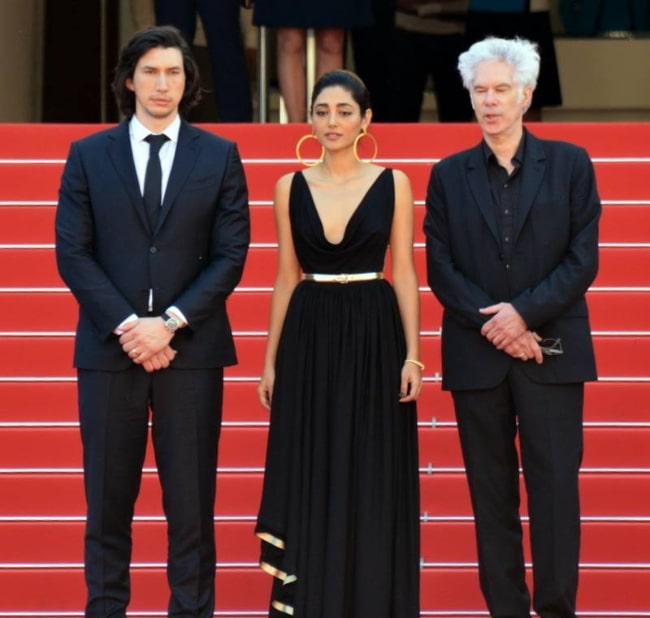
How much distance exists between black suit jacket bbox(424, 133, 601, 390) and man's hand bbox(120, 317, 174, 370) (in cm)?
80

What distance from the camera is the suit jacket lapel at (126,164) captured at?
4992mm

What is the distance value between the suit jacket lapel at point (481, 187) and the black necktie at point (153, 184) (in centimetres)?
89

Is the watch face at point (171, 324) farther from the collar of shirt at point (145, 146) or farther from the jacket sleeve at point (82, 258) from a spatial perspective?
the collar of shirt at point (145, 146)

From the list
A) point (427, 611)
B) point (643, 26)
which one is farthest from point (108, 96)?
point (427, 611)

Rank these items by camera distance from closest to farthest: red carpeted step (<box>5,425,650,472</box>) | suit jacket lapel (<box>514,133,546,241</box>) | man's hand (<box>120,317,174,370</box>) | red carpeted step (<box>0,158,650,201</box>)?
man's hand (<box>120,317,174,370</box>)
suit jacket lapel (<box>514,133,546,241</box>)
red carpeted step (<box>5,425,650,472</box>)
red carpeted step (<box>0,158,650,201</box>)

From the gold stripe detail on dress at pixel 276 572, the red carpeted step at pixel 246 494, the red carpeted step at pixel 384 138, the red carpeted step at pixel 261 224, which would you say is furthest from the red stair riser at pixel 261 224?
the gold stripe detail on dress at pixel 276 572

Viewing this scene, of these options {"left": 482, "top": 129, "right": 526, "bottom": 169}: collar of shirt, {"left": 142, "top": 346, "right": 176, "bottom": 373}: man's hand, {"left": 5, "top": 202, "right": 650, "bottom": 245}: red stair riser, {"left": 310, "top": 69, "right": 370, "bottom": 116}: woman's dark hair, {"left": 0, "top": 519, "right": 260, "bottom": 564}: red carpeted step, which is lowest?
{"left": 0, "top": 519, "right": 260, "bottom": 564}: red carpeted step

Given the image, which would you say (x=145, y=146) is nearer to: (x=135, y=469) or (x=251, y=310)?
(x=135, y=469)

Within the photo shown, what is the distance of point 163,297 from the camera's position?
4.98 metres

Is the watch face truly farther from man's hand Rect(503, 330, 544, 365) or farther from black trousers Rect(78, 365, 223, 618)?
man's hand Rect(503, 330, 544, 365)

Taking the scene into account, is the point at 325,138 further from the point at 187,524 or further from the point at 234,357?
the point at 187,524

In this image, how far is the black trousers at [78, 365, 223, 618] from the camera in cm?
496

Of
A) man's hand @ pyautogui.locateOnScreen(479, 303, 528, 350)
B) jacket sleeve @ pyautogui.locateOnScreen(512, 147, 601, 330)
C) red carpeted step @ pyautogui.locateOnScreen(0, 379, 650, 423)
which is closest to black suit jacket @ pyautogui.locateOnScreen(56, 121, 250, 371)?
man's hand @ pyautogui.locateOnScreen(479, 303, 528, 350)

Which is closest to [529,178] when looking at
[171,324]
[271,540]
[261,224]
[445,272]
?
[445,272]
